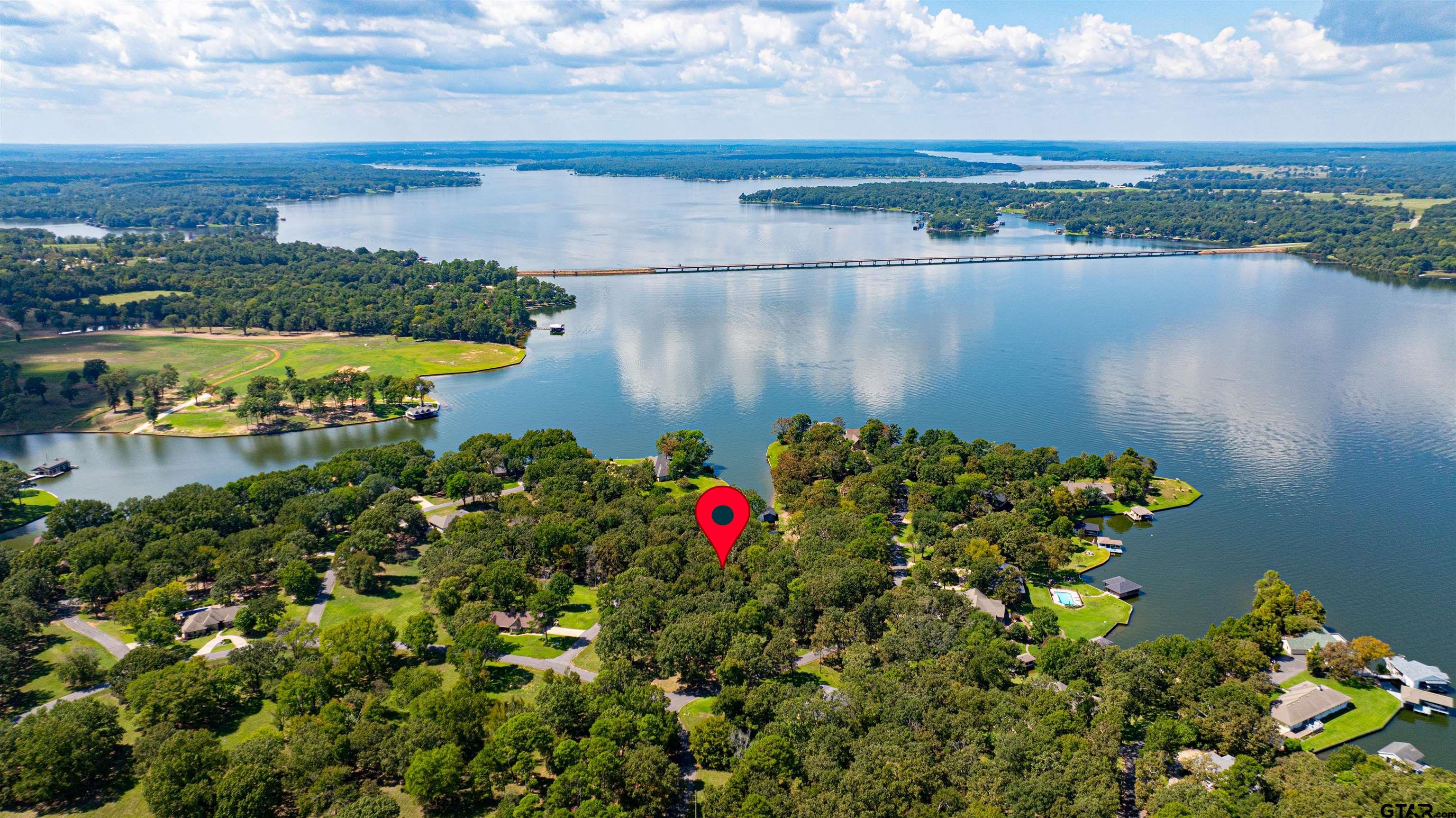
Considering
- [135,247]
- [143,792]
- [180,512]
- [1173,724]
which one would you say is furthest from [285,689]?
[135,247]

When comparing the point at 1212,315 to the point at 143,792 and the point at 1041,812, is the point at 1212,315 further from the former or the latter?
the point at 143,792

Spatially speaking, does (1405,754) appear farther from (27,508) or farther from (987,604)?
(27,508)

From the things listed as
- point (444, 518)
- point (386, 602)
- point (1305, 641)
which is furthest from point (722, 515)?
point (1305, 641)

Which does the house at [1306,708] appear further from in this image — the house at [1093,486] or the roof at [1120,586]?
the house at [1093,486]

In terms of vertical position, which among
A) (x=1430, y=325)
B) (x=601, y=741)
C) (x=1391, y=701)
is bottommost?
(x=1391, y=701)

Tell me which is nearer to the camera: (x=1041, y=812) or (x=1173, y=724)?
(x=1041, y=812)

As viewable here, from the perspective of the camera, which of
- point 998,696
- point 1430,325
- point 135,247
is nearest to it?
point 998,696
